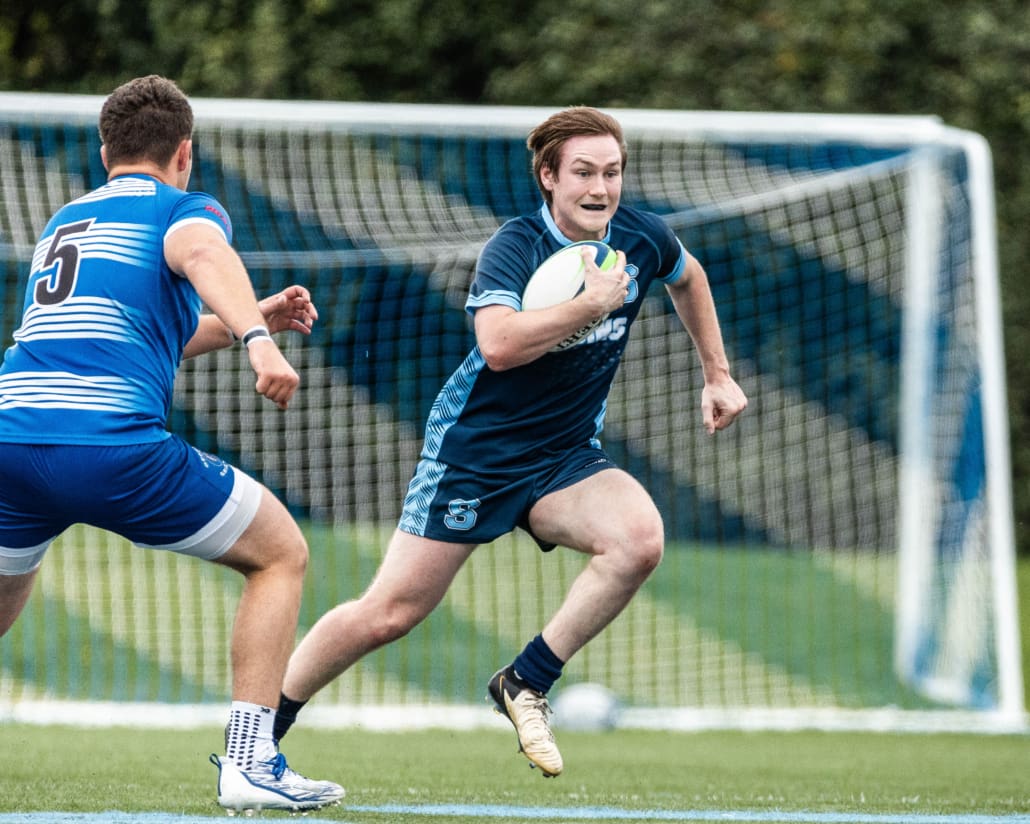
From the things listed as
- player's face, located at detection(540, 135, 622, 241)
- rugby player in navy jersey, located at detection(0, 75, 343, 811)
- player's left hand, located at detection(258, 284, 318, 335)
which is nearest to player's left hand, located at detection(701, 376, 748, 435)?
player's face, located at detection(540, 135, 622, 241)

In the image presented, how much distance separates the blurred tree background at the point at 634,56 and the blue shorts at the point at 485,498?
12.2 metres

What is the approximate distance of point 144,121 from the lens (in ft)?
13.8

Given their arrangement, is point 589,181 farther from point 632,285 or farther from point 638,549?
point 638,549

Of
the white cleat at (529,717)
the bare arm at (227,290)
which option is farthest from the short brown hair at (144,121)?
the white cleat at (529,717)

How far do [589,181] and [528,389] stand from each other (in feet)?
2.16

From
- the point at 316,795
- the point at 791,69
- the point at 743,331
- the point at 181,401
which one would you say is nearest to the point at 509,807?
the point at 316,795

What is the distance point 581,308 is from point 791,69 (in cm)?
1317

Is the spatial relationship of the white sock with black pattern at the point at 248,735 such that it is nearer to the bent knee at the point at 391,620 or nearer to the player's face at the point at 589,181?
the bent knee at the point at 391,620

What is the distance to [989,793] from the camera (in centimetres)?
563

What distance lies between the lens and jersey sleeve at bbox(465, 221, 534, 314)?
4.69 metres

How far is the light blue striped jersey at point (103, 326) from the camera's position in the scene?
397 centimetres

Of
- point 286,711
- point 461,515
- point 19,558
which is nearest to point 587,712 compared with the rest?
point 286,711

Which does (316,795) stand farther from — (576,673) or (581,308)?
(576,673)

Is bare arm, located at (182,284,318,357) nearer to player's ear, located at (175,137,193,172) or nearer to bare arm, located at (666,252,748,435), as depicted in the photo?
player's ear, located at (175,137,193,172)
